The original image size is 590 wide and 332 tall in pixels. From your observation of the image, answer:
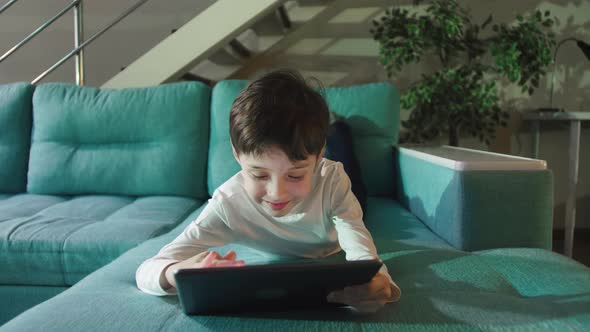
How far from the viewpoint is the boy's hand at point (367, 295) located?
0.65 meters

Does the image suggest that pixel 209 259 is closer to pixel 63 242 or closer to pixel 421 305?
pixel 421 305

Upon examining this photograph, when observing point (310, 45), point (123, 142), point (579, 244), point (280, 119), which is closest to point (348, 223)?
point (280, 119)

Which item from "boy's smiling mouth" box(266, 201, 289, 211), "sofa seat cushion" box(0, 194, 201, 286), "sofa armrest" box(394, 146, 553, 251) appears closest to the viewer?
"boy's smiling mouth" box(266, 201, 289, 211)

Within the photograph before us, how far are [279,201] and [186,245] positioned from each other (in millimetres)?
221

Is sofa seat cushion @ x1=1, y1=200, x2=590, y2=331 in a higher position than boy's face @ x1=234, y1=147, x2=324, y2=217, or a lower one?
lower

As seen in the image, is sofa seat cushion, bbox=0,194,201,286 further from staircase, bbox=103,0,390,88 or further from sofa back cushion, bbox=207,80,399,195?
staircase, bbox=103,0,390,88

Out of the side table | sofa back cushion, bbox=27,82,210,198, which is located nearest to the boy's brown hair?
sofa back cushion, bbox=27,82,210,198

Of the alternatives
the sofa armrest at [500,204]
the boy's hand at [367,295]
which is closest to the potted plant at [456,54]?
the sofa armrest at [500,204]

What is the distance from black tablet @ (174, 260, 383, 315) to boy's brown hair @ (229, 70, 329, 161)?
0.22 meters

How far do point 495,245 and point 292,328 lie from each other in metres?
0.71

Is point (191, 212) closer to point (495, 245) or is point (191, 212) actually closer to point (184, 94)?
point (184, 94)

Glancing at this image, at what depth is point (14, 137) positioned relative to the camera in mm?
1959

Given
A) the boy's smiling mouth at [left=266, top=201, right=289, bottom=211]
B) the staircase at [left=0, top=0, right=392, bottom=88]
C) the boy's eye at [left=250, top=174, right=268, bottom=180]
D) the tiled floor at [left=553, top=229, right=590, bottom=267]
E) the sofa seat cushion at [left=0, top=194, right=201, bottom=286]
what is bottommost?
the tiled floor at [left=553, top=229, right=590, bottom=267]

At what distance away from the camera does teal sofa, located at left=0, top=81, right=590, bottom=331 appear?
67 cm
